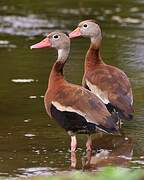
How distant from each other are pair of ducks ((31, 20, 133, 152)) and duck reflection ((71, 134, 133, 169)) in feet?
0.69

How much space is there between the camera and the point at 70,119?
364 inches

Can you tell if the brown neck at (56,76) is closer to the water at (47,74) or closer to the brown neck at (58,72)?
the brown neck at (58,72)

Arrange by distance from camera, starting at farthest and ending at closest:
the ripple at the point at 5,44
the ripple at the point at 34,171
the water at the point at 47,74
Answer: the ripple at the point at 5,44 → the water at the point at 47,74 → the ripple at the point at 34,171

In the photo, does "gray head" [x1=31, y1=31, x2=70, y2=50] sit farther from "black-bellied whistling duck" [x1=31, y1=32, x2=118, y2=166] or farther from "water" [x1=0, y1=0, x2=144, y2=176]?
"water" [x1=0, y1=0, x2=144, y2=176]

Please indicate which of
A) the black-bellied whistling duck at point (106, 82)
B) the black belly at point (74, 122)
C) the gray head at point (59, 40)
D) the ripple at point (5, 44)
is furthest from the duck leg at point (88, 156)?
the ripple at point (5, 44)

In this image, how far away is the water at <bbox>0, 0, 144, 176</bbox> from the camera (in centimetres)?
941

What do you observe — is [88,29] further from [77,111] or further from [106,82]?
[77,111]

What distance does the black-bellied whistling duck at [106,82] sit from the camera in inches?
404

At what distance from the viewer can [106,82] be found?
10.7m

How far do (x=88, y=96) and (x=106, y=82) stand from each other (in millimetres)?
1368

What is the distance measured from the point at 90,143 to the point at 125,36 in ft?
30.3

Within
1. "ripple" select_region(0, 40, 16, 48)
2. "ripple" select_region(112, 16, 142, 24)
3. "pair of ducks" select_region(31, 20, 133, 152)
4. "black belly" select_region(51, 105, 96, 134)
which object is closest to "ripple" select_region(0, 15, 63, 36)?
"ripple" select_region(0, 40, 16, 48)

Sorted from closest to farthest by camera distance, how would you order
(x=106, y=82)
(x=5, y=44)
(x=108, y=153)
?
(x=108, y=153)
(x=106, y=82)
(x=5, y=44)

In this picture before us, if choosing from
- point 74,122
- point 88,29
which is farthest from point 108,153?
point 88,29
